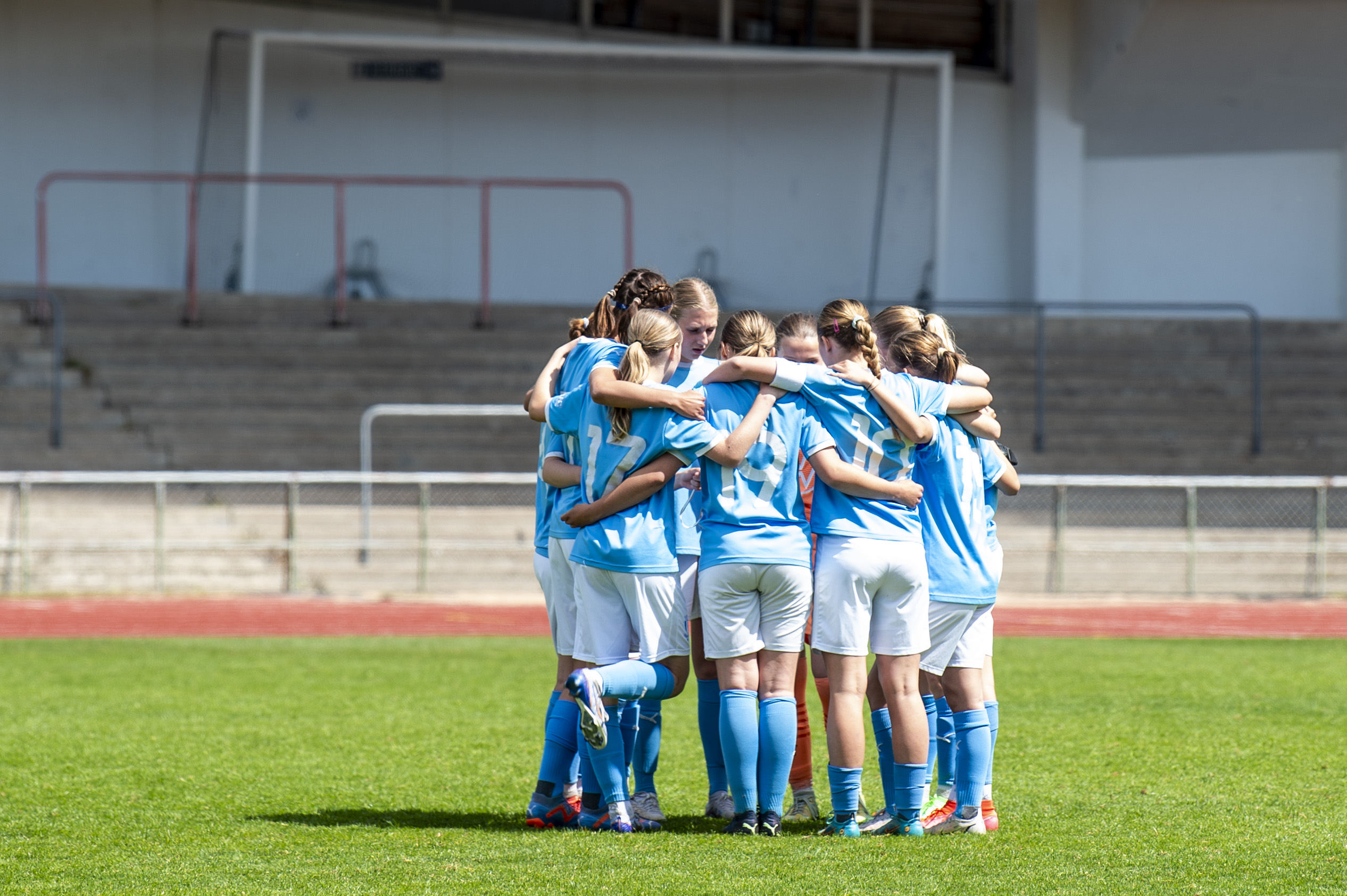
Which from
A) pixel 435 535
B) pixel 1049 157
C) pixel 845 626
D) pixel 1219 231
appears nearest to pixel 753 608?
pixel 845 626

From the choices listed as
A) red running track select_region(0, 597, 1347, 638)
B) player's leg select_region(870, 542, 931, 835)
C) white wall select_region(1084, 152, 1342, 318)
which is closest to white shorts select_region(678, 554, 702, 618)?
player's leg select_region(870, 542, 931, 835)

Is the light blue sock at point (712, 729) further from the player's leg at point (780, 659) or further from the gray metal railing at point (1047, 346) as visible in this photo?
the gray metal railing at point (1047, 346)

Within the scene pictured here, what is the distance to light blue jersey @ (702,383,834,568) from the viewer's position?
4.36 meters

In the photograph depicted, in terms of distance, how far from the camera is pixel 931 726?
513 cm

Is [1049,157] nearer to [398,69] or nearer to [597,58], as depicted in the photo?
[597,58]

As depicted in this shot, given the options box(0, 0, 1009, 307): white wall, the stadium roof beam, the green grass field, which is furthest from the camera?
box(0, 0, 1009, 307): white wall

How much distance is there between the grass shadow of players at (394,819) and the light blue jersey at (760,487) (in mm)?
1267

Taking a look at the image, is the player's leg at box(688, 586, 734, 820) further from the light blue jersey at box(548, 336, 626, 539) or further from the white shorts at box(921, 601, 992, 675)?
the white shorts at box(921, 601, 992, 675)

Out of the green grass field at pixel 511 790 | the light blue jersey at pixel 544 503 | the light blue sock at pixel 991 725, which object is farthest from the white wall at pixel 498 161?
the light blue sock at pixel 991 725

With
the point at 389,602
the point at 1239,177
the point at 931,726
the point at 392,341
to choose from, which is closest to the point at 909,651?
the point at 931,726

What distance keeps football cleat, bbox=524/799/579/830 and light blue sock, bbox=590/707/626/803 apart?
253mm

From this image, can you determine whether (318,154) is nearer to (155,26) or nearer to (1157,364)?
(155,26)

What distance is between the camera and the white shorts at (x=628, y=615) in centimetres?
443

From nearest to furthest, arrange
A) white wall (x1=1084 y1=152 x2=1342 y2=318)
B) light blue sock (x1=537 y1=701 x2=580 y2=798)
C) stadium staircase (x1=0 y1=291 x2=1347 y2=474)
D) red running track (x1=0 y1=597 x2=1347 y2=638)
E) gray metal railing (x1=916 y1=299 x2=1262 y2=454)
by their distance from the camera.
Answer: light blue sock (x1=537 y1=701 x2=580 y2=798) → red running track (x1=0 y1=597 x2=1347 y2=638) → stadium staircase (x1=0 y1=291 x2=1347 y2=474) → gray metal railing (x1=916 y1=299 x2=1262 y2=454) → white wall (x1=1084 y1=152 x2=1342 y2=318)
